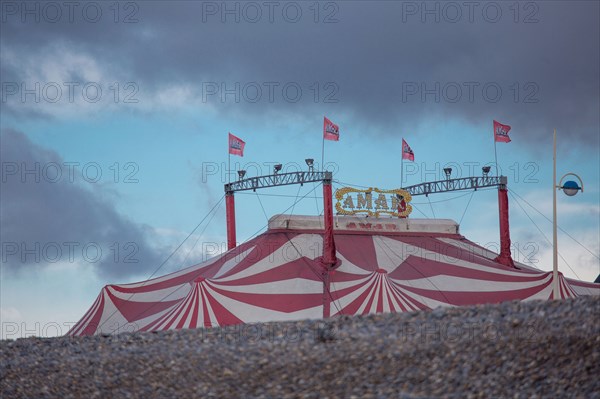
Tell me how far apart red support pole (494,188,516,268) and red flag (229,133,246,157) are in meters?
8.23

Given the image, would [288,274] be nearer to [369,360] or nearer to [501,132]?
[501,132]

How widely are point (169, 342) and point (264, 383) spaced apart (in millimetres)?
2161

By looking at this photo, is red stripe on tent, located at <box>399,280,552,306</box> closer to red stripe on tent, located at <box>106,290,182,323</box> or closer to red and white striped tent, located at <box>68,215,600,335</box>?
red and white striped tent, located at <box>68,215,600,335</box>

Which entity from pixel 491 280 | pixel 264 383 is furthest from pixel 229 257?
pixel 264 383

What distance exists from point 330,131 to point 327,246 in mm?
4673

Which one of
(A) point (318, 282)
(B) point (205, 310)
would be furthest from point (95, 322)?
(A) point (318, 282)

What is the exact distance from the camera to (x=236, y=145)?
2977 centimetres

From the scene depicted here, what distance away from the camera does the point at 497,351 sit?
1084cm

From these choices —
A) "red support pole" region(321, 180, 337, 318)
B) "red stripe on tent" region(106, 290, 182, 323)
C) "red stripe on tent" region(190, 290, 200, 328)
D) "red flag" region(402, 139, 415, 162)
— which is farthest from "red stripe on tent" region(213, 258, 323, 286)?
"red flag" region(402, 139, 415, 162)

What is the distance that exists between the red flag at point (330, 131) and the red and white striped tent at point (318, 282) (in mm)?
2625

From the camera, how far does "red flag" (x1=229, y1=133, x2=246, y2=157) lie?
29656 mm

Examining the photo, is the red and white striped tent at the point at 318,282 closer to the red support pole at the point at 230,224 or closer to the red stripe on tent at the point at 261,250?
the red stripe on tent at the point at 261,250

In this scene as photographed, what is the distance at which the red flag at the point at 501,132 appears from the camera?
30.4 meters

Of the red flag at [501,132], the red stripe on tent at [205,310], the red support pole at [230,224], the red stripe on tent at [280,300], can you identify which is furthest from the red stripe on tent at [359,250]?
the red flag at [501,132]
